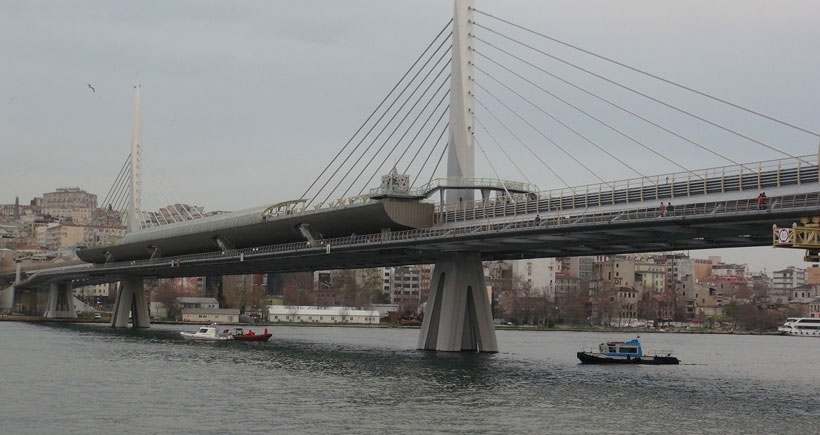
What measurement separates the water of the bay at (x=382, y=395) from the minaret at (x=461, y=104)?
13519 millimetres

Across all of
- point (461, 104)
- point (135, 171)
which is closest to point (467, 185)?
point (461, 104)

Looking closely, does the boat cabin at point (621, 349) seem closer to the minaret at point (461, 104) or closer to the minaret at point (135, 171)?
the minaret at point (461, 104)

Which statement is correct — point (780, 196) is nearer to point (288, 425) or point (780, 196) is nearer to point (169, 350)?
point (288, 425)

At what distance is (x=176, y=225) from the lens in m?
138

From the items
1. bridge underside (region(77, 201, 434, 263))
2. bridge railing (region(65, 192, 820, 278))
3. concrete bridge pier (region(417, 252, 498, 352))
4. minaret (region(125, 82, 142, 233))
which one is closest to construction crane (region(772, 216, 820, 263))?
bridge railing (region(65, 192, 820, 278))

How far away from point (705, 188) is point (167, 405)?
29.9m

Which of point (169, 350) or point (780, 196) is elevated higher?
point (780, 196)

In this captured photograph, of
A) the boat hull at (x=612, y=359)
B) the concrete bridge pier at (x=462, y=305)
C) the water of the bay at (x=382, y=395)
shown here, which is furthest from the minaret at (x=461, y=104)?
the boat hull at (x=612, y=359)

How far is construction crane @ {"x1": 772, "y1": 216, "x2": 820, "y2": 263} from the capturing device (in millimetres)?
50688

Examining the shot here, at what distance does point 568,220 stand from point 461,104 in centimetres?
1781

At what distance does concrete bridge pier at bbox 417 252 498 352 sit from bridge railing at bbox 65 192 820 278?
4.73 meters

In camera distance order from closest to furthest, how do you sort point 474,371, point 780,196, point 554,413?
point 554,413
point 780,196
point 474,371

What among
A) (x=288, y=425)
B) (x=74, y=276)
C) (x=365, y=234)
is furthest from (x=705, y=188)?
(x=74, y=276)

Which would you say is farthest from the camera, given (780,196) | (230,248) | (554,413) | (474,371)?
(230,248)
